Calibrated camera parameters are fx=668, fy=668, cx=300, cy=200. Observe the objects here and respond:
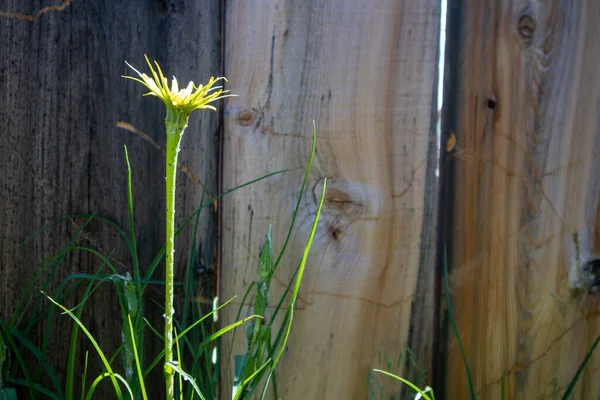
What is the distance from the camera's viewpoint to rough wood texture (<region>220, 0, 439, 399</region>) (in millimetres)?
1412

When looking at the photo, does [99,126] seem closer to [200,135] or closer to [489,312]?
[200,135]

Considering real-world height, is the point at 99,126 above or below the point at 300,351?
above

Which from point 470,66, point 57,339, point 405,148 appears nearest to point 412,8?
point 470,66

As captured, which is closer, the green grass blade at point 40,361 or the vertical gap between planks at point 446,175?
the green grass blade at point 40,361

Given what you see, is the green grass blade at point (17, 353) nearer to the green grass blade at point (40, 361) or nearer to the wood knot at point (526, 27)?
the green grass blade at point (40, 361)

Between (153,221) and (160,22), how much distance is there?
42cm

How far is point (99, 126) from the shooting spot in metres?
1.41

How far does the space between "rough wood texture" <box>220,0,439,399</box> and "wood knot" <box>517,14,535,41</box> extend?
0.18 metres

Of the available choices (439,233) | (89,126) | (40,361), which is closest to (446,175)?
(439,233)

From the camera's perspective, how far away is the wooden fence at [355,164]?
1.40 m

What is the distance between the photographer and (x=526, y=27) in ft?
4.72

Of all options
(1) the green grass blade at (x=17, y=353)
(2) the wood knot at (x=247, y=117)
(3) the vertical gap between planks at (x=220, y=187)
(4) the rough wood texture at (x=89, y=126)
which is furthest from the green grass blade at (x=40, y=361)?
(2) the wood knot at (x=247, y=117)

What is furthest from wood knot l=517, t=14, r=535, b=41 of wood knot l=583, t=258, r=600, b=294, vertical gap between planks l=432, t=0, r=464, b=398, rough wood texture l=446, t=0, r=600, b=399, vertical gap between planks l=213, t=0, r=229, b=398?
vertical gap between planks l=213, t=0, r=229, b=398

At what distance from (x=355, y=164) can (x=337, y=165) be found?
0.13 ft
